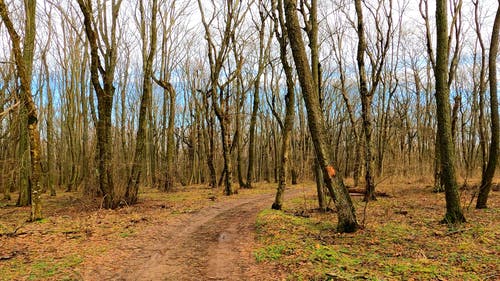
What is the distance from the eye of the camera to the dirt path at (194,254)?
5082 mm

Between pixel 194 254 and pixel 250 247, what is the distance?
1.16m

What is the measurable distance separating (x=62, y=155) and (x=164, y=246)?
2498 centimetres

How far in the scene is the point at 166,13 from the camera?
61.6 feet

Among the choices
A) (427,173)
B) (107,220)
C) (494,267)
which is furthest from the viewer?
(427,173)

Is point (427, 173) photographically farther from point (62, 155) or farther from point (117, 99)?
point (62, 155)

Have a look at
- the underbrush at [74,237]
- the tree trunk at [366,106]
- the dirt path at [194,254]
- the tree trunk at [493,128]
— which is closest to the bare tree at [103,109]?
the underbrush at [74,237]

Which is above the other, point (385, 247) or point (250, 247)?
point (385, 247)

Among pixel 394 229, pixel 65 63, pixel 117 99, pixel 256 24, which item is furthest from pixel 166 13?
pixel 394 229

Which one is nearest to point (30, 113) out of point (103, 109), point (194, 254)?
Result: point (103, 109)

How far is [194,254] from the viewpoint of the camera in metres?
6.13

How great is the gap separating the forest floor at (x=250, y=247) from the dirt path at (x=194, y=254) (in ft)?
0.06

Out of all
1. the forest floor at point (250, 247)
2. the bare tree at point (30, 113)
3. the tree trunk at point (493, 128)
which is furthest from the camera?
the tree trunk at point (493, 128)

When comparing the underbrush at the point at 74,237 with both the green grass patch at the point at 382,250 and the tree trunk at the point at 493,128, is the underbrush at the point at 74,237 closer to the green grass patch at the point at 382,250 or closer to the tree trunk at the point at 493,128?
the green grass patch at the point at 382,250

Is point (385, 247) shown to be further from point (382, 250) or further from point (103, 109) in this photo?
point (103, 109)
